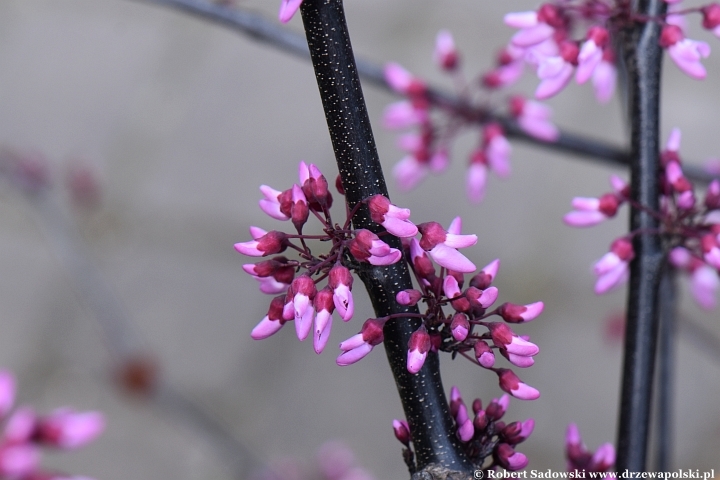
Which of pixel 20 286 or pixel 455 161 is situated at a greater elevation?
pixel 455 161

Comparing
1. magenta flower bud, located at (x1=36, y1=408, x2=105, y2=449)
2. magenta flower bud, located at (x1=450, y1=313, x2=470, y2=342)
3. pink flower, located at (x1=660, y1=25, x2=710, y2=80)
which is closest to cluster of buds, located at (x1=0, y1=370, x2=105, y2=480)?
magenta flower bud, located at (x1=36, y1=408, x2=105, y2=449)

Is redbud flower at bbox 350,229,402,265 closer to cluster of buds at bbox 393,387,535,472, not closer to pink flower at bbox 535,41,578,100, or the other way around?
cluster of buds at bbox 393,387,535,472

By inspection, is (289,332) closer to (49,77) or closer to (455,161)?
(455,161)

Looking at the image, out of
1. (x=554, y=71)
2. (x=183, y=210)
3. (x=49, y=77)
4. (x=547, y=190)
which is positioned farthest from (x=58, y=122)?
(x=554, y=71)

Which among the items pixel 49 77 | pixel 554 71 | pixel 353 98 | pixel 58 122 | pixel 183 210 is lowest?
pixel 353 98

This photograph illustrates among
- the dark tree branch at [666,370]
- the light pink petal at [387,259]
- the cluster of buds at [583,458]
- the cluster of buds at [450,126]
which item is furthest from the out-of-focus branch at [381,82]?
the light pink petal at [387,259]
